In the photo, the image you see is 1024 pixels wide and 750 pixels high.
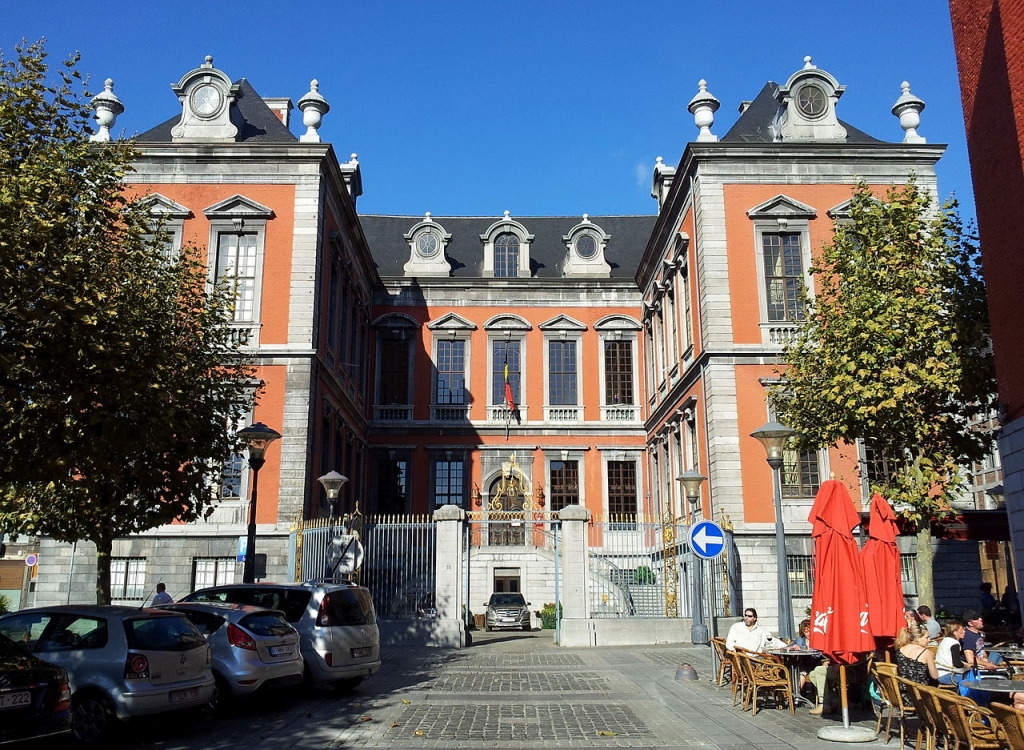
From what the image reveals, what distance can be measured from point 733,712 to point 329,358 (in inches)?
719

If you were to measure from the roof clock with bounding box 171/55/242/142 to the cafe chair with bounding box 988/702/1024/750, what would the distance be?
936 inches

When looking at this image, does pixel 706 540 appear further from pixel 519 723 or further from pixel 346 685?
pixel 346 685

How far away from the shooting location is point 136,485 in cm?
1409

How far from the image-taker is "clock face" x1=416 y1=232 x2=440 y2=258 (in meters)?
35.5

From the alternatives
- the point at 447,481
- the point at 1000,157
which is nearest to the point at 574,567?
the point at 1000,157

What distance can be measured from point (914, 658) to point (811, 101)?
20.5m

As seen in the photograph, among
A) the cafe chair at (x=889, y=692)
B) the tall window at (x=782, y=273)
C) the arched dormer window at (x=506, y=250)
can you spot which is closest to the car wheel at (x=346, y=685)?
the cafe chair at (x=889, y=692)

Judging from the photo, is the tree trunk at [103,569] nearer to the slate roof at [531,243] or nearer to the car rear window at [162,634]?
the car rear window at [162,634]

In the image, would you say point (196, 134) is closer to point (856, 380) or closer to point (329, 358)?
point (329, 358)

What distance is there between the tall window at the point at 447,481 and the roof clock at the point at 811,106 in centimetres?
1685

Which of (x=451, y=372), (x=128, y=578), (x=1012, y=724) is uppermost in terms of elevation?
(x=451, y=372)

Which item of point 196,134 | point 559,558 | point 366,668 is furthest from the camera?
point 196,134

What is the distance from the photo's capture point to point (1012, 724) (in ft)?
21.9

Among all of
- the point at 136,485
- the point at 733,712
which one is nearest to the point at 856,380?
the point at 733,712
